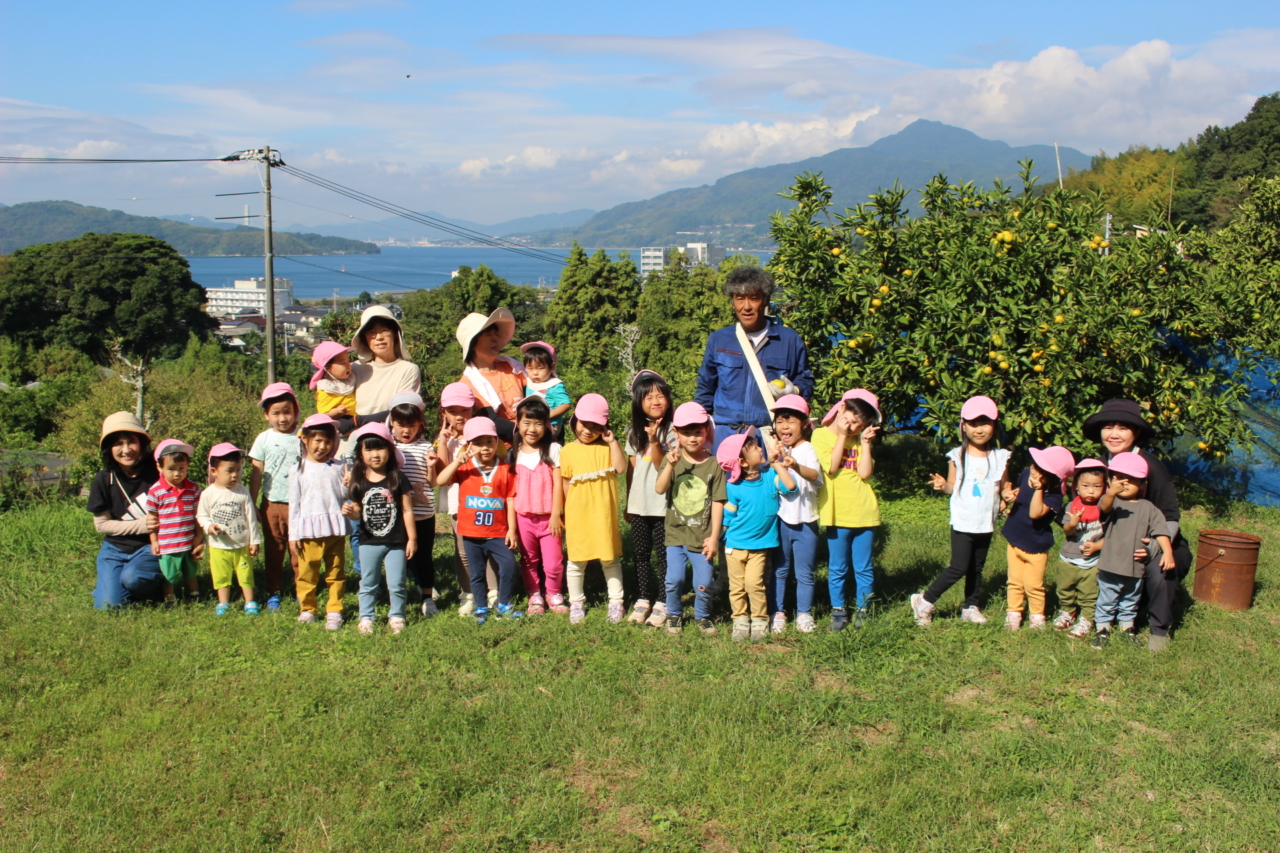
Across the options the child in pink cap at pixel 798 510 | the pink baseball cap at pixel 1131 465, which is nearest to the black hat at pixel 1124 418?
the pink baseball cap at pixel 1131 465

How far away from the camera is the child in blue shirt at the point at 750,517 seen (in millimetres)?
5016

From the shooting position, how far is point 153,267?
55031 millimetres

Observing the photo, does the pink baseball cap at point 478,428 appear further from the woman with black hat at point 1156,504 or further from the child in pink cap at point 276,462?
the woman with black hat at point 1156,504

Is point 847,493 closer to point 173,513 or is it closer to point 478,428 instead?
point 478,428

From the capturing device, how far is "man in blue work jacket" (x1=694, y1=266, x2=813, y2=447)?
17.7ft

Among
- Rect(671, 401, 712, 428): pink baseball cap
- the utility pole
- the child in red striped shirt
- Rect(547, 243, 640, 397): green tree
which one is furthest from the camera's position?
Rect(547, 243, 640, 397): green tree

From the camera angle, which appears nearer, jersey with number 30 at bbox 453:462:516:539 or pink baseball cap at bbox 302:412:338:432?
pink baseball cap at bbox 302:412:338:432

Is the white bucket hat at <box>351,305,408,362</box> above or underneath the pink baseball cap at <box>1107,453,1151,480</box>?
above

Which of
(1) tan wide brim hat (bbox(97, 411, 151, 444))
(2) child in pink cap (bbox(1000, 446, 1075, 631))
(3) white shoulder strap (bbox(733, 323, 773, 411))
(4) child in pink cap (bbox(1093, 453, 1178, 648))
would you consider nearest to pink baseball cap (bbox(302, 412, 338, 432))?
(1) tan wide brim hat (bbox(97, 411, 151, 444))

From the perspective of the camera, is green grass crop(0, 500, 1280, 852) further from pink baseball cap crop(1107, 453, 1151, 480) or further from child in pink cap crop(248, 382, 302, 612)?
pink baseball cap crop(1107, 453, 1151, 480)

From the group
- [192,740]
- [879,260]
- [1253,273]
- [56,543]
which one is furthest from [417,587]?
[1253,273]

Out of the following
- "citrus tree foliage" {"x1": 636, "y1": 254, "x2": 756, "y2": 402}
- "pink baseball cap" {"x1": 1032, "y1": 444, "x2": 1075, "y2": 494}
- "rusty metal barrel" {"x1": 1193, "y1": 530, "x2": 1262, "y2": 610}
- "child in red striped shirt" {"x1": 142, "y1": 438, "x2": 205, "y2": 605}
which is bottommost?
"rusty metal barrel" {"x1": 1193, "y1": 530, "x2": 1262, "y2": 610}

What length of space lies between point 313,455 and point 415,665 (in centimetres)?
146

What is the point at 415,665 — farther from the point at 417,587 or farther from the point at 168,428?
the point at 168,428
